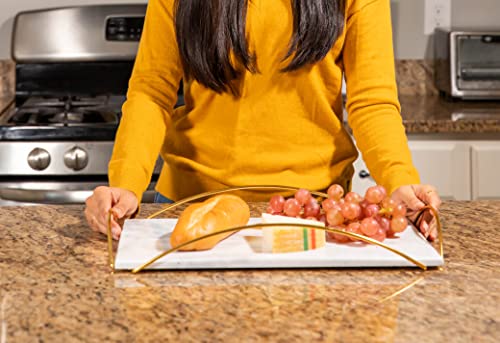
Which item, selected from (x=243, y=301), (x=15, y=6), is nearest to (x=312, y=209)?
(x=243, y=301)

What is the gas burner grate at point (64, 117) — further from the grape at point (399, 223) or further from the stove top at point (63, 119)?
the grape at point (399, 223)

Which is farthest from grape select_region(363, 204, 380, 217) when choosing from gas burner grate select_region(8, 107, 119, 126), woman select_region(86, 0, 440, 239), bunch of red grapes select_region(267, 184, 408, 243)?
gas burner grate select_region(8, 107, 119, 126)

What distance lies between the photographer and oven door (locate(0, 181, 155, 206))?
261cm

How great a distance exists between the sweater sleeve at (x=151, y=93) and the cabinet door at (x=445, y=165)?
1204mm

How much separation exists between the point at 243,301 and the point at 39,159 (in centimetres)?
169

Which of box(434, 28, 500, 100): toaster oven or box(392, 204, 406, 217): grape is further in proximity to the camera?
box(434, 28, 500, 100): toaster oven

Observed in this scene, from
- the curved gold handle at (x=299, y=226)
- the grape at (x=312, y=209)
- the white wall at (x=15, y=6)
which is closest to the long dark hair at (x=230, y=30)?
the grape at (x=312, y=209)

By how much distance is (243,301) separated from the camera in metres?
1.06

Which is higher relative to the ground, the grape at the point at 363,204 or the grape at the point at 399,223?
the grape at the point at 363,204

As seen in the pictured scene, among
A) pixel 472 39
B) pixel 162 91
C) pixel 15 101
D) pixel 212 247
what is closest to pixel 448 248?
pixel 212 247

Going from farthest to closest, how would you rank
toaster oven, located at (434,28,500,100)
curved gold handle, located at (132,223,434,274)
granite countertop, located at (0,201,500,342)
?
toaster oven, located at (434,28,500,100), curved gold handle, located at (132,223,434,274), granite countertop, located at (0,201,500,342)

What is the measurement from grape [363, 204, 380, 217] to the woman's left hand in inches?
4.4

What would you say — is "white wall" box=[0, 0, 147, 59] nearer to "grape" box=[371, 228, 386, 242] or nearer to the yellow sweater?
the yellow sweater

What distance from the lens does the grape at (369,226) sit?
1189 millimetres
